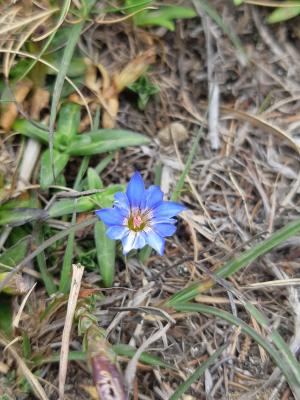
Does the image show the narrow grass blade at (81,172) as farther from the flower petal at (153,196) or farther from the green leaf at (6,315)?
the green leaf at (6,315)

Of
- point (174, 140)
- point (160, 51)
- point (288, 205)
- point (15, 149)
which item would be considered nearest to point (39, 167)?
point (15, 149)

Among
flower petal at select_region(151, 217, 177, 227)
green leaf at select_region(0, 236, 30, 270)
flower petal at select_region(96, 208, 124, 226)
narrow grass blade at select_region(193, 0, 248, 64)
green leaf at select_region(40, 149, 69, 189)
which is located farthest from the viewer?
narrow grass blade at select_region(193, 0, 248, 64)

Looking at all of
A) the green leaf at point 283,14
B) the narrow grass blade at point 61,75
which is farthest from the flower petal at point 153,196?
the green leaf at point 283,14

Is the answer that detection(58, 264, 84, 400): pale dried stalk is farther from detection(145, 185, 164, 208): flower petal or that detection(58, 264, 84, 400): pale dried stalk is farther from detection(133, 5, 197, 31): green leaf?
detection(133, 5, 197, 31): green leaf

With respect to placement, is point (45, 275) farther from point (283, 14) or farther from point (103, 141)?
point (283, 14)

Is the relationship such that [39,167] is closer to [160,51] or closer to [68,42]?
[68,42]

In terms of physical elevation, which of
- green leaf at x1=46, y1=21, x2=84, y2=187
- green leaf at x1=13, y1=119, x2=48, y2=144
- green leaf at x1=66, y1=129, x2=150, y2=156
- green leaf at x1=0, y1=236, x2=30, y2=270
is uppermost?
green leaf at x1=46, y1=21, x2=84, y2=187

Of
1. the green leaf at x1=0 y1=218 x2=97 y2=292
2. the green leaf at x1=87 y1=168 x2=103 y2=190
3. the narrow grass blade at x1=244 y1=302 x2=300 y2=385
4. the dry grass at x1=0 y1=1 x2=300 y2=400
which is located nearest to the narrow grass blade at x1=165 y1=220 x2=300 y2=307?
the dry grass at x1=0 y1=1 x2=300 y2=400

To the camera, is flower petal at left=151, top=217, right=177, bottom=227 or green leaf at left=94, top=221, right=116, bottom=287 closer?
flower petal at left=151, top=217, right=177, bottom=227
